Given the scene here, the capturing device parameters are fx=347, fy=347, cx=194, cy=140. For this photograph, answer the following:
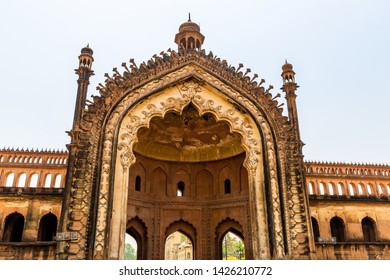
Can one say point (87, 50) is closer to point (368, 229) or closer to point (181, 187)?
point (181, 187)

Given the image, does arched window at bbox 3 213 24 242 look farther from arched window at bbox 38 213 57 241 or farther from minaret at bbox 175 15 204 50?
minaret at bbox 175 15 204 50

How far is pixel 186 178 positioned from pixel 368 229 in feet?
38.9

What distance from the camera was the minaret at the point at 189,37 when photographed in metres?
21.8

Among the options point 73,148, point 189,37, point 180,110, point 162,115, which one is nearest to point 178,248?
point 189,37

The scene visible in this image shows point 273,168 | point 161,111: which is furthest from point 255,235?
point 161,111

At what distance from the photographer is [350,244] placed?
18.3m

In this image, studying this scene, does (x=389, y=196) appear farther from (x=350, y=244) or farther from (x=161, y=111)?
(x=161, y=111)

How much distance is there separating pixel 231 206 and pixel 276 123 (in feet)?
22.0

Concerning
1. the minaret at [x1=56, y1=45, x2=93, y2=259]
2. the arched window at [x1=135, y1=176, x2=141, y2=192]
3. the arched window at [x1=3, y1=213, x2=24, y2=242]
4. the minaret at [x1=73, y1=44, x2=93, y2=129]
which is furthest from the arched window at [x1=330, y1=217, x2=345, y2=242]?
the arched window at [x1=3, y1=213, x2=24, y2=242]

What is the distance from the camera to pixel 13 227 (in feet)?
64.1

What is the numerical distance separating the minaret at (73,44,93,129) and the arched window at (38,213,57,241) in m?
6.71

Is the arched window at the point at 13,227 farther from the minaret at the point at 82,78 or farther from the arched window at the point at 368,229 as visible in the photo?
the arched window at the point at 368,229

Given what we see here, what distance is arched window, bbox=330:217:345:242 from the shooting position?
21156 millimetres

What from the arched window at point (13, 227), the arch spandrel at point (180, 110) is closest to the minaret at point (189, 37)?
the arch spandrel at point (180, 110)
